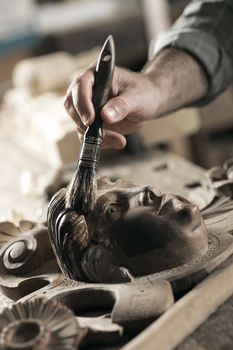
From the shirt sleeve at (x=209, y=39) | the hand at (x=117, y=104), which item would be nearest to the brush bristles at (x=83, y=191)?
the hand at (x=117, y=104)

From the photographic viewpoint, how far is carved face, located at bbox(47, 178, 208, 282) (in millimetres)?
1540

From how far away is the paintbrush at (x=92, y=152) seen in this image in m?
1.59

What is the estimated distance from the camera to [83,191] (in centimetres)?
160

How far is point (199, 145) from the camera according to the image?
5.02 m

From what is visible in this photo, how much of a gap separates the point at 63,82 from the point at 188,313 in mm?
2554

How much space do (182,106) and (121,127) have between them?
1.34 feet

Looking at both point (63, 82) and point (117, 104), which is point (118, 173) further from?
point (117, 104)

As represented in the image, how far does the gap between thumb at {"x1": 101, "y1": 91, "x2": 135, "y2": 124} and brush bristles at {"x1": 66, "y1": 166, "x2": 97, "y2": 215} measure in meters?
0.16

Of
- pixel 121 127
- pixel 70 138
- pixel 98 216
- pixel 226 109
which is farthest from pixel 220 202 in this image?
pixel 226 109

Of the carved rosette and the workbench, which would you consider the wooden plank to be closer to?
the carved rosette

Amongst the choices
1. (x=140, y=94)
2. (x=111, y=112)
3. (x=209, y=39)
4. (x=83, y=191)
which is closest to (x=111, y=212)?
(x=83, y=191)

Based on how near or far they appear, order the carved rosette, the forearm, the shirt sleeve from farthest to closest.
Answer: the shirt sleeve
the forearm
the carved rosette

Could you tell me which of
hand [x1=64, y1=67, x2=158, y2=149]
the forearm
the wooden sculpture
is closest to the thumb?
hand [x1=64, y1=67, x2=158, y2=149]

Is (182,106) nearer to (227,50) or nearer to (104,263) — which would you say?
(227,50)
